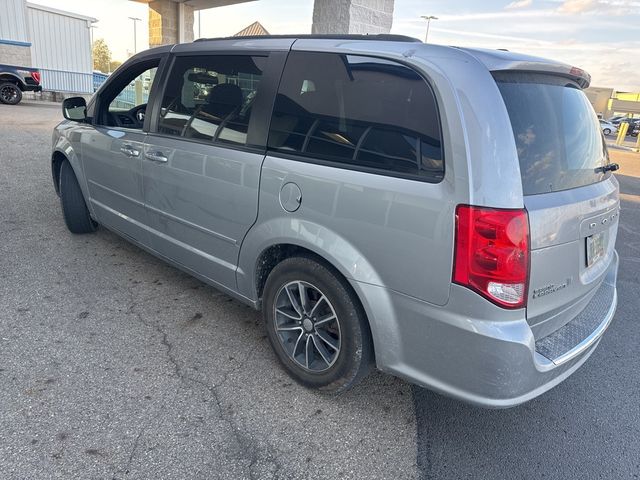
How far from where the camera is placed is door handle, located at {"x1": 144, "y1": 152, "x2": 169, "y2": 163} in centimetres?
330

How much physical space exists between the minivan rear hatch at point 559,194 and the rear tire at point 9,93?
21.9 m

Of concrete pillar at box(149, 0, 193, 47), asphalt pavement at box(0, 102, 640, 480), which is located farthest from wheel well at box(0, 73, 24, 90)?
asphalt pavement at box(0, 102, 640, 480)

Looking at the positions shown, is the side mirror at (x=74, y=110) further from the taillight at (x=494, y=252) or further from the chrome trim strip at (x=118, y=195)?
the taillight at (x=494, y=252)

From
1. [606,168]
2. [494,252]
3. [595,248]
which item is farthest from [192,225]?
[606,168]

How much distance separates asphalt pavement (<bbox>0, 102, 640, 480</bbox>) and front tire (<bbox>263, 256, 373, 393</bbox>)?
0.16 metres

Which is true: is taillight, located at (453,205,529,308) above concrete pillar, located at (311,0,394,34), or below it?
below

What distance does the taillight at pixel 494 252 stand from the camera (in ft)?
6.20

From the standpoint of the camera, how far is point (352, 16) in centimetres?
675

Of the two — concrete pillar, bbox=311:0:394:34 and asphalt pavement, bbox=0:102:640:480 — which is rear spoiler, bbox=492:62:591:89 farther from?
concrete pillar, bbox=311:0:394:34

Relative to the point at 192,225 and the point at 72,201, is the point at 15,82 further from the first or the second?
the point at 192,225

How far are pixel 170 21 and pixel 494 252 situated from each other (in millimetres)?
14348

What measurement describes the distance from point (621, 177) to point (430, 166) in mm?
12586

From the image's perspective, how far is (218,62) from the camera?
10.1 feet

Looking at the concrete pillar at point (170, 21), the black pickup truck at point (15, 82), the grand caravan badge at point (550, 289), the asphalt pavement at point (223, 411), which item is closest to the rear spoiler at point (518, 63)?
the grand caravan badge at point (550, 289)
